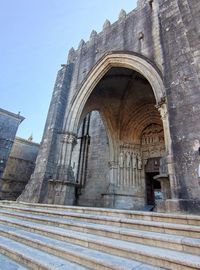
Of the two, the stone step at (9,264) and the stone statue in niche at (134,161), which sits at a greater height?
the stone statue in niche at (134,161)

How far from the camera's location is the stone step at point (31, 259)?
1.81 m

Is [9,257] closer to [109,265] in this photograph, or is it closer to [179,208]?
[109,265]

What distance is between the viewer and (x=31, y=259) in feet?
6.57

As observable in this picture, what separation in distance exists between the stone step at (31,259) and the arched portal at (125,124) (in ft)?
16.8

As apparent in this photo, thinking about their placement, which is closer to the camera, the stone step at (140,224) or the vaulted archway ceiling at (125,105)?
the stone step at (140,224)

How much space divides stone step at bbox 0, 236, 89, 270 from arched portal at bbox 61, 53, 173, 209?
513 cm

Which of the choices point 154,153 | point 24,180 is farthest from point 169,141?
point 24,180

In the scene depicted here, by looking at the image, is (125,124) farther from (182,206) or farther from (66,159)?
(182,206)

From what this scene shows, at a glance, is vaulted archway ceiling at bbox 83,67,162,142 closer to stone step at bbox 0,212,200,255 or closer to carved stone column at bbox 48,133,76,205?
carved stone column at bbox 48,133,76,205

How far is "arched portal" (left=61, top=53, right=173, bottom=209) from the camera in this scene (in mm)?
7976

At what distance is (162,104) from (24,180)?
12.1 metres

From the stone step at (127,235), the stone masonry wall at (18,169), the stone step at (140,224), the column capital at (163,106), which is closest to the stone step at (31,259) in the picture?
the stone step at (127,235)

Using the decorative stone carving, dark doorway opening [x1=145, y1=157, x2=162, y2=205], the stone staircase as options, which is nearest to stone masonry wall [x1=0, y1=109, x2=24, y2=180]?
the decorative stone carving

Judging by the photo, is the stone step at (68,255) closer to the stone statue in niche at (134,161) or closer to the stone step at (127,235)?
the stone step at (127,235)
